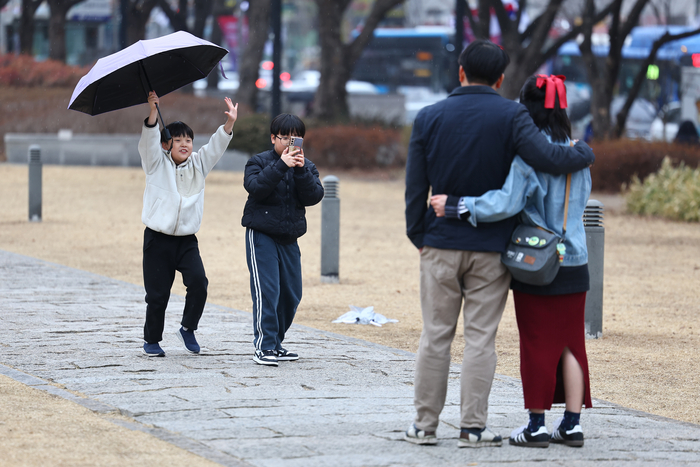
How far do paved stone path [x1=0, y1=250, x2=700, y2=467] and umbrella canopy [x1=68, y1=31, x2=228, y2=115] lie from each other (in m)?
1.50

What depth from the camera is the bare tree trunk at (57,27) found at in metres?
35.9

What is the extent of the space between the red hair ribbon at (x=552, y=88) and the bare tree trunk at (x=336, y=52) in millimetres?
23574

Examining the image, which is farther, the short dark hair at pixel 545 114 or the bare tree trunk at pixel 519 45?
the bare tree trunk at pixel 519 45

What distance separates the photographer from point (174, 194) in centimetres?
581

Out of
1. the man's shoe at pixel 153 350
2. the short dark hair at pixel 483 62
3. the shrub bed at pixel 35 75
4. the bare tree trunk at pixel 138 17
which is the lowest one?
the man's shoe at pixel 153 350

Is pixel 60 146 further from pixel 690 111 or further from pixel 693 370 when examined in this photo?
pixel 693 370

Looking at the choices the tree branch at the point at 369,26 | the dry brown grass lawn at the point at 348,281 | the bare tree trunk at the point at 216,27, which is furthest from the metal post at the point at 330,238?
the bare tree trunk at the point at 216,27

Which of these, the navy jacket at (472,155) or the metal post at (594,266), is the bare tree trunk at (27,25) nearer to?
the metal post at (594,266)

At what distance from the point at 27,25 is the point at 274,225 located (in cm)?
3386

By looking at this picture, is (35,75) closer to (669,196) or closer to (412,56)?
(412,56)

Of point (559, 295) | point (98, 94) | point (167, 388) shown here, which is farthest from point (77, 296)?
point (559, 295)

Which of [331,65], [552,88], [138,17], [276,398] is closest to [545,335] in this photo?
[552,88]

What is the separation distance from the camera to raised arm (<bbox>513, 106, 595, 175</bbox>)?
402 centimetres

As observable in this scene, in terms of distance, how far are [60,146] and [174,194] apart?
66.4 feet
